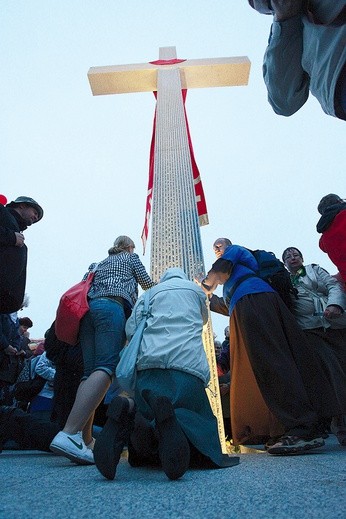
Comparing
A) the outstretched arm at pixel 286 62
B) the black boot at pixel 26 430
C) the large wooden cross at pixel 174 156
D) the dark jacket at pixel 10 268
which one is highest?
the large wooden cross at pixel 174 156

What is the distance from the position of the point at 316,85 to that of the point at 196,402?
1167 mm

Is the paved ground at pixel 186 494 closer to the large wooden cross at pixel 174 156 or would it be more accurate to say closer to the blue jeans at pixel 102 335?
the blue jeans at pixel 102 335

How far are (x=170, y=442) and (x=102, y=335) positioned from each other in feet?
2.69

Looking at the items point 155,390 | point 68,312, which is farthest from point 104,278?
point 155,390

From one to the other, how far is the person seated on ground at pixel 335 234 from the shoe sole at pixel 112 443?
1.29 m

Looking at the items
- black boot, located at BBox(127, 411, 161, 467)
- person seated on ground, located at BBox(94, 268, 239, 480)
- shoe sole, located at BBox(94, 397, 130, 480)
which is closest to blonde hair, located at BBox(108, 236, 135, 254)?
person seated on ground, located at BBox(94, 268, 239, 480)

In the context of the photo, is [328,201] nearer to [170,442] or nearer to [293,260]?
[293,260]

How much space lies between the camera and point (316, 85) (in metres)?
1.25

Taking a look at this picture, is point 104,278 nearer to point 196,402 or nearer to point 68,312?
point 68,312

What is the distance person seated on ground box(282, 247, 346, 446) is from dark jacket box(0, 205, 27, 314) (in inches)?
58.5

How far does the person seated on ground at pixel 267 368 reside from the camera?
1.98 metres

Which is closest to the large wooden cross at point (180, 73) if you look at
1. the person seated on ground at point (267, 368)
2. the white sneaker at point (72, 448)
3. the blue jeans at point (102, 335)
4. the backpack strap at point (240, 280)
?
the person seated on ground at point (267, 368)

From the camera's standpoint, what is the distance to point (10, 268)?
7.21ft

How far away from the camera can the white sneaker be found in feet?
5.86
